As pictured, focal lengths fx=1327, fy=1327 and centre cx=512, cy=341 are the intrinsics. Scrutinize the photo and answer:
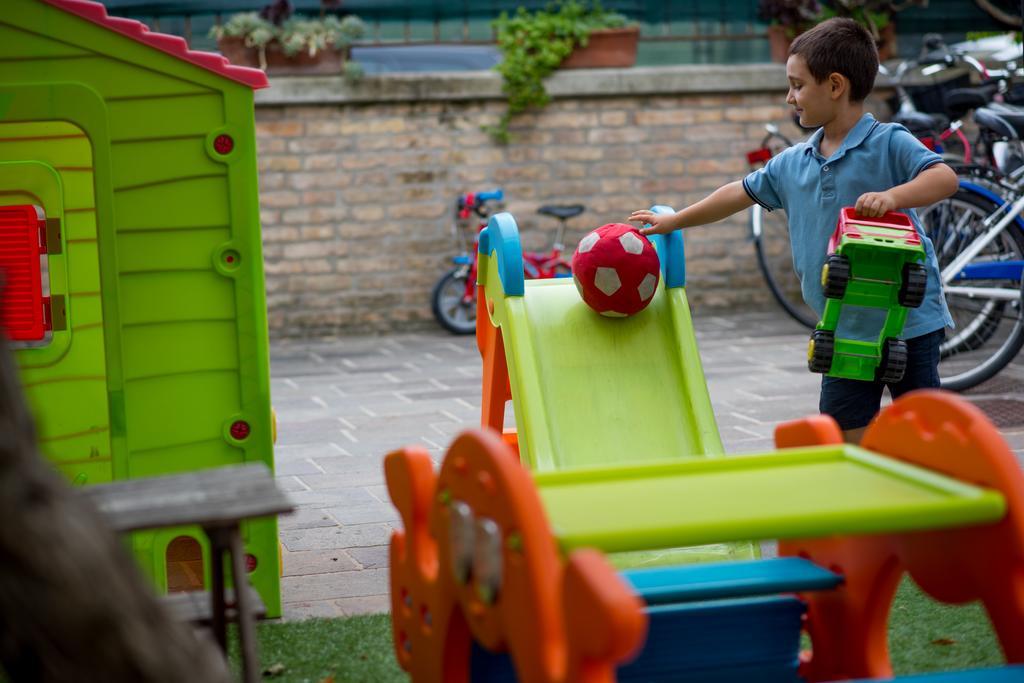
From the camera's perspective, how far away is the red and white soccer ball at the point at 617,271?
3580mm

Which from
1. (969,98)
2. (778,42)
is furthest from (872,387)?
(778,42)

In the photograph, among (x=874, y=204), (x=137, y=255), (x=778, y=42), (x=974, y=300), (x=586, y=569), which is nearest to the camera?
(x=586, y=569)

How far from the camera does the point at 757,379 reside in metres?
6.57

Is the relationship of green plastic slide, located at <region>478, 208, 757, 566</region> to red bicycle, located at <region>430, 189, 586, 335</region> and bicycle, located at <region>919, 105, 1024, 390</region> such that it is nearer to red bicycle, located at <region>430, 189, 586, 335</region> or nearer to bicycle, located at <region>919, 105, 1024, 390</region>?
bicycle, located at <region>919, 105, 1024, 390</region>

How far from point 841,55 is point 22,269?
213cm

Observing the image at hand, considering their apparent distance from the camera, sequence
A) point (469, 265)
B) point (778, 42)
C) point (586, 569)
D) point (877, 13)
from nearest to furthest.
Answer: point (586, 569) < point (469, 265) < point (877, 13) < point (778, 42)

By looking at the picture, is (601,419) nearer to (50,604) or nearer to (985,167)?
(50,604)

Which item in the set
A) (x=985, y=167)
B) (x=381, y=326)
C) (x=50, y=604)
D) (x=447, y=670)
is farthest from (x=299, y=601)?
(x=381, y=326)

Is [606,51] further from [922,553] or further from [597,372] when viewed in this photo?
[922,553]

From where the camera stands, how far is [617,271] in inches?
141

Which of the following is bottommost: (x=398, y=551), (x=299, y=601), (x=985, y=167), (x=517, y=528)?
(x=299, y=601)

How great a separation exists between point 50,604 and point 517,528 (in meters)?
0.71

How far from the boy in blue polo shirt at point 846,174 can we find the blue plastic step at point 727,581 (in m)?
0.99

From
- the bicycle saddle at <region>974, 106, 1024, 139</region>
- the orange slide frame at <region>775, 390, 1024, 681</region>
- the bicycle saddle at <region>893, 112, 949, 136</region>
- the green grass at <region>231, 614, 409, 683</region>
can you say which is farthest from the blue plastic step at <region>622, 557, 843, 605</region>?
the bicycle saddle at <region>893, 112, 949, 136</region>
